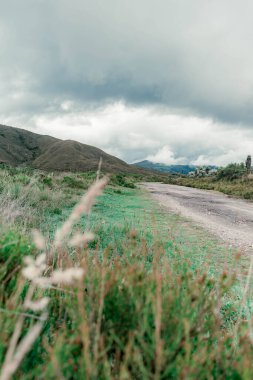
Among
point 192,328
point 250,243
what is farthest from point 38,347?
point 250,243

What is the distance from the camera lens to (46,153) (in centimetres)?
16175

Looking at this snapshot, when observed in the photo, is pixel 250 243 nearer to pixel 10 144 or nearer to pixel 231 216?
pixel 231 216

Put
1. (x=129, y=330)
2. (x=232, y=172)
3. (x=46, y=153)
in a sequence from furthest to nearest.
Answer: (x=46, y=153)
(x=232, y=172)
(x=129, y=330)

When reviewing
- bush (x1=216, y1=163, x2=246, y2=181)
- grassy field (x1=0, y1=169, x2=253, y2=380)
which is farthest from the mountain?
grassy field (x1=0, y1=169, x2=253, y2=380)

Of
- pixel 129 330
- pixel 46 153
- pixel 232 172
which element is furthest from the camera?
pixel 46 153

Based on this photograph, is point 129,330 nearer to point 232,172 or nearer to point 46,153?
point 232,172

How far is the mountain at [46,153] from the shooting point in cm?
13275

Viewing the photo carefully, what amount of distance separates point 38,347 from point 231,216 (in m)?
11.8

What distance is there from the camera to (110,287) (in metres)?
2.09

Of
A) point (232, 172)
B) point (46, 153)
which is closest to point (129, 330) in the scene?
point (232, 172)

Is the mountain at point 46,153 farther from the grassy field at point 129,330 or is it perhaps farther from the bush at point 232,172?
the grassy field at point 129,330

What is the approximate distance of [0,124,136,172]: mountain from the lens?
133 m

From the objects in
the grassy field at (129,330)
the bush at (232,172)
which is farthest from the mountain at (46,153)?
the grassy field at (129,330)

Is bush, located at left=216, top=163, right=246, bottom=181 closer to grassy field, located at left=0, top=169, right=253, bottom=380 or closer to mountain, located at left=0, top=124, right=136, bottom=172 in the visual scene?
grassy field, located at left=0, top=169, right=253, bottom=380
